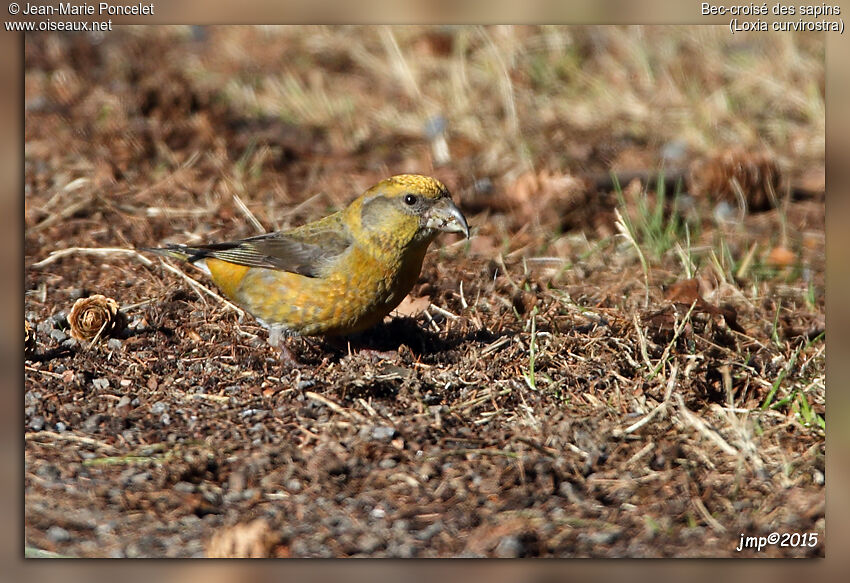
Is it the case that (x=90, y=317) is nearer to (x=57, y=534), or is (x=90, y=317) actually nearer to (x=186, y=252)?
(x=186, y=252)

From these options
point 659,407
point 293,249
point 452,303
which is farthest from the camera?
point 452,303

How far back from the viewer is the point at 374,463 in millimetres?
4082

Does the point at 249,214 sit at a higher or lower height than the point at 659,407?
higher

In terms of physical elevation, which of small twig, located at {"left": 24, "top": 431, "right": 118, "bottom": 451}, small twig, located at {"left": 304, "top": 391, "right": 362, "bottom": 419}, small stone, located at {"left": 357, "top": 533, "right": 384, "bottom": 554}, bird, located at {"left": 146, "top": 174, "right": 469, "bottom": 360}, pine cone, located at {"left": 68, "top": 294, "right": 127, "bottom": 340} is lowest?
small stone, located at {"left": 357, "top": 533, "right": 384, "bottom": 554}

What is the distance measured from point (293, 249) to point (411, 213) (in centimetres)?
68

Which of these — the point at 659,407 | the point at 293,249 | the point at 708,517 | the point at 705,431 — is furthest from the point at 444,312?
the point at 708,517

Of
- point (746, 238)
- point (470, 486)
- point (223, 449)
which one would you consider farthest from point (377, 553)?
point (746, 238)

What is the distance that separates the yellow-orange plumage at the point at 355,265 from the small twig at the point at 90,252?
40.8 inches

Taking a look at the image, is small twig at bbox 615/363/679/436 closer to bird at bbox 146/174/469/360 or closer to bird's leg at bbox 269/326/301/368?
bird at bbox 146/174/469/360

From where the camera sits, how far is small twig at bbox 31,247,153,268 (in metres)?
5.80

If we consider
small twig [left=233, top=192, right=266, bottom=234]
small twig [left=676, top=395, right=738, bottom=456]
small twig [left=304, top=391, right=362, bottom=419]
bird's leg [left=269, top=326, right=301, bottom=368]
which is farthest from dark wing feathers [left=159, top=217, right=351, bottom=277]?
small twig [left=676, top=395, right=738, bottom=456]

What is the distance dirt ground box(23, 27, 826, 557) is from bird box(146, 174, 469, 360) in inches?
8.2

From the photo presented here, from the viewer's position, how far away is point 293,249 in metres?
5.20

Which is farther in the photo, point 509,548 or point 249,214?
point 249,214
